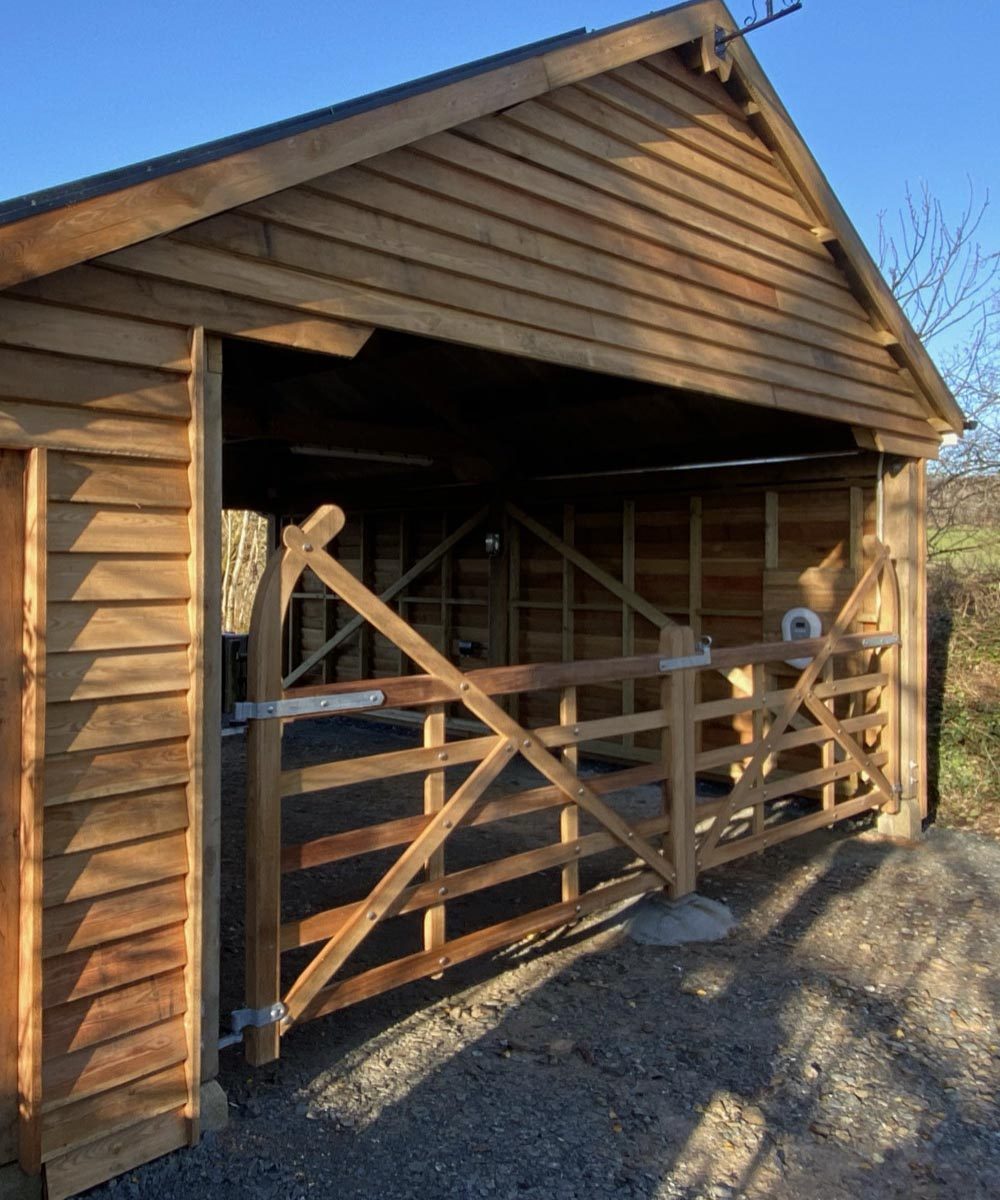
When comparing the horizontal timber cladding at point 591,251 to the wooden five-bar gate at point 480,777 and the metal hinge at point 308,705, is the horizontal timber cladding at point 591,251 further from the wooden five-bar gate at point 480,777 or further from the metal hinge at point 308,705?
the metal hinge at point 308,705

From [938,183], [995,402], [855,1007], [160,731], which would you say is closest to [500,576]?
[855,1007]

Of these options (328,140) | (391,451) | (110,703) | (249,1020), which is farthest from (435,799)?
(391,451)

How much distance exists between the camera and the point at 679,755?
15.7 feet

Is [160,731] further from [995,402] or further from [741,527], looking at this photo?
[995,402]

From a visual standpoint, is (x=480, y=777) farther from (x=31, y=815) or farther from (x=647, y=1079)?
(x=31, y=815)

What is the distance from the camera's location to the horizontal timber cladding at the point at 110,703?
264cm

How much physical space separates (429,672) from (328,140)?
1889 mm

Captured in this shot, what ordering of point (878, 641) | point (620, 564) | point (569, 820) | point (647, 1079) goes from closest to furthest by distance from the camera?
point (647, 1079)
point (569, 820)
point (878, 641)
point (620, 564)

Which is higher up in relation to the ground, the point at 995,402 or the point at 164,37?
the point at 164,37

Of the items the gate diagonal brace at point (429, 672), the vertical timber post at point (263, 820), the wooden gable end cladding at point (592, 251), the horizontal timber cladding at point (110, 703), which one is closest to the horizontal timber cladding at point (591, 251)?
the wooden gable end cladding at point (592, 251)

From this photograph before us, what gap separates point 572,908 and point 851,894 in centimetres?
200

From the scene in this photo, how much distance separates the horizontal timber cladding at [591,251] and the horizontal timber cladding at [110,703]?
0.28 m

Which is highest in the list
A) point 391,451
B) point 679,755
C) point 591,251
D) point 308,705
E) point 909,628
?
point 591,251

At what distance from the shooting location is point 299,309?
124 inches
